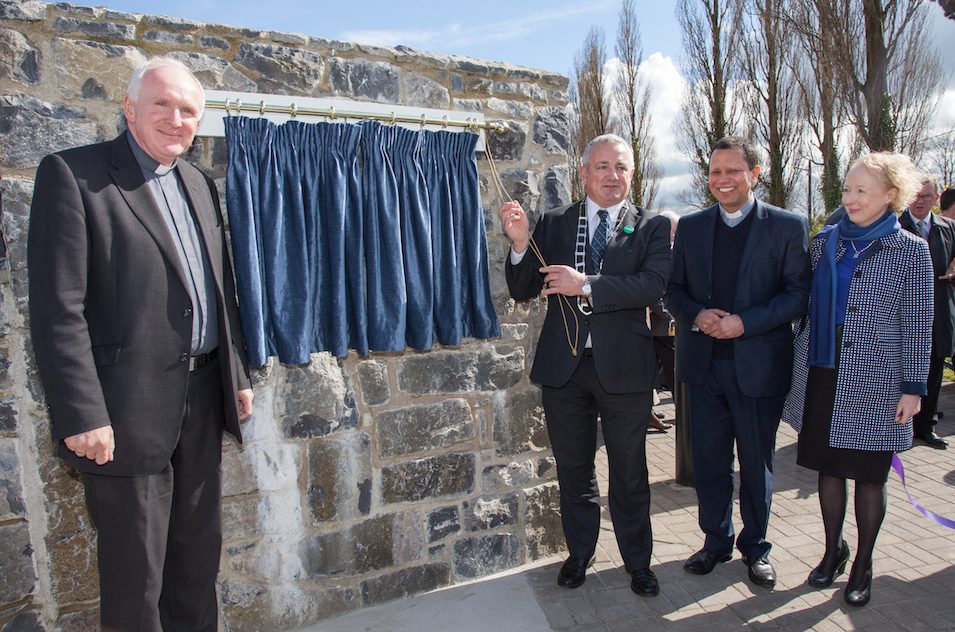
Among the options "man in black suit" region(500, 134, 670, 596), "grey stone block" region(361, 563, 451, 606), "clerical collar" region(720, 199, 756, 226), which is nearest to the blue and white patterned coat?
"clerical collar" region(720, 199, 756, 226)

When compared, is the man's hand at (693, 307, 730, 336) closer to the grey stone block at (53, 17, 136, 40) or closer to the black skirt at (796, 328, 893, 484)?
the black skirt at (796, 328, 893, 484)

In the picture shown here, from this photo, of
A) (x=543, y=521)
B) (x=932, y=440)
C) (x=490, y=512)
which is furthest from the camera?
(x=932, y=440)

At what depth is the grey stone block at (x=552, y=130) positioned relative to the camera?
10.6 ft

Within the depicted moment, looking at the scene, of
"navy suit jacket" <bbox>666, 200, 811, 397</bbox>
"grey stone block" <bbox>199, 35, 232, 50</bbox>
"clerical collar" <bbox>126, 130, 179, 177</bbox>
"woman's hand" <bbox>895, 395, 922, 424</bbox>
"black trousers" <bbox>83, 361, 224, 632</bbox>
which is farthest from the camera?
"navy suit jacket" <bbox>666, 200, 811, 397</bbox>

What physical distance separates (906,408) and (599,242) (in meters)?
1.43

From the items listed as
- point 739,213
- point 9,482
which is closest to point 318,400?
point 9,482

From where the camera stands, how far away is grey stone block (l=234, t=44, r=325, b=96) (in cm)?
260

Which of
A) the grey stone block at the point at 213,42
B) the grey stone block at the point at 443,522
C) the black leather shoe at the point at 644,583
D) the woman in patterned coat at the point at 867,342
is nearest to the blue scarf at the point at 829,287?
the woman in patterned coat at the point at 867,342

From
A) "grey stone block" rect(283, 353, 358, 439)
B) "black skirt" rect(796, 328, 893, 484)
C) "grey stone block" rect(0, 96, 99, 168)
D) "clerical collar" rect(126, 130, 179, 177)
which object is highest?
"grey stone block" rect(0, 96, 99, 168)

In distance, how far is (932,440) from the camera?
4.98 metres

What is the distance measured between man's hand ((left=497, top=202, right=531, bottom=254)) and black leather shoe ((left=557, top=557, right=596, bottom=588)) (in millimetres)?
1485

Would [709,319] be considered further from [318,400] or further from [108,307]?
[108,307]

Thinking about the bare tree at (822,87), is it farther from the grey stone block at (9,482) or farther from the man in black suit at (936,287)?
the grey stone block at (9,482)

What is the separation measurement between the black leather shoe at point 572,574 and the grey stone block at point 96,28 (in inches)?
112
